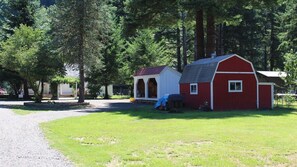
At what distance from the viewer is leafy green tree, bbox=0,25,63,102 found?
33781 mm

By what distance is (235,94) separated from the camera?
2986cm

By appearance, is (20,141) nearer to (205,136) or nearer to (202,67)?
(205,136)

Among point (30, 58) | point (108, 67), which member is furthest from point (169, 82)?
point (108, 67)

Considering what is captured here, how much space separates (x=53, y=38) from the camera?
35.4m

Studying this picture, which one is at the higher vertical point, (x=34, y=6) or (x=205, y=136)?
(x=34, y=6)

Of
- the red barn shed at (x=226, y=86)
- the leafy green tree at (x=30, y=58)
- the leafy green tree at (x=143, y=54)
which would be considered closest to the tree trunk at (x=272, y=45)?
the leafy green tree at (x=143, y=54)

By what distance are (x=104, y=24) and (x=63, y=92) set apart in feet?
86.2

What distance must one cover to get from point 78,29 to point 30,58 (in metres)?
4.72

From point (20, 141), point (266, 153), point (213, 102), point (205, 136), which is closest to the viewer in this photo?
point (266, 153)

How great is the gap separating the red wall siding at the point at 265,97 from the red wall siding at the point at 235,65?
6.33ft

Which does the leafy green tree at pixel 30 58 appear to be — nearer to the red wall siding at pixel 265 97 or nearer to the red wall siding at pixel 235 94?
the red wall siding at pixel 235 94

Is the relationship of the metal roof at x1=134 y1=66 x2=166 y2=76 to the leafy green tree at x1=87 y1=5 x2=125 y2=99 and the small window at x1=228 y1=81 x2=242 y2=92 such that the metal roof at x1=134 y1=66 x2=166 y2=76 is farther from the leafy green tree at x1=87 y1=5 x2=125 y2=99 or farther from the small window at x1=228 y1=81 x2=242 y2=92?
the leafy green tree at x1=87 y1=5 x2=125 y2=99

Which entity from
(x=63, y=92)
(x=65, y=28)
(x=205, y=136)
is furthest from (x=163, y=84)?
(x=63, y=92)

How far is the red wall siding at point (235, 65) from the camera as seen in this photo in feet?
96.4
